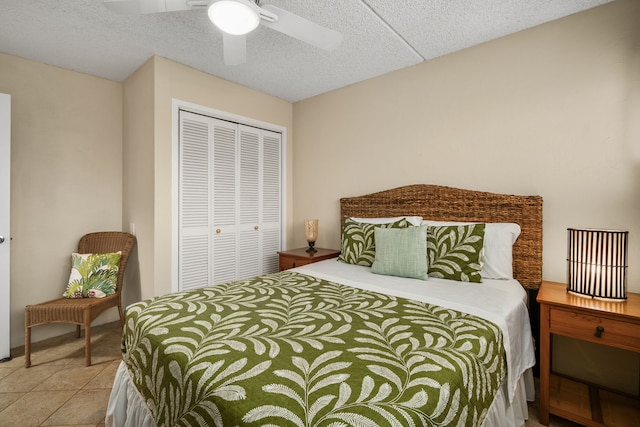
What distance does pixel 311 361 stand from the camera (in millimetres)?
989

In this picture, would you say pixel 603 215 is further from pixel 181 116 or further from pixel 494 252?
pixel 181 116

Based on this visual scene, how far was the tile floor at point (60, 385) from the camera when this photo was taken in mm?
1757

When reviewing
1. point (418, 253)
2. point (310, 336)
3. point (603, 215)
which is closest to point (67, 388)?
point (310, 336)

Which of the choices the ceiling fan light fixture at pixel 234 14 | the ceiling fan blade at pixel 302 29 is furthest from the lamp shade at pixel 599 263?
the ceiling fan light fixture at pixel 234 14

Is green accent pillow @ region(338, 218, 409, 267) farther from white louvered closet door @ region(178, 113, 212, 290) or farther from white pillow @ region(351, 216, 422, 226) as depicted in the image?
white louvered closet door @ region(178, 113, 212, 290)

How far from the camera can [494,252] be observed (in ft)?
6.78

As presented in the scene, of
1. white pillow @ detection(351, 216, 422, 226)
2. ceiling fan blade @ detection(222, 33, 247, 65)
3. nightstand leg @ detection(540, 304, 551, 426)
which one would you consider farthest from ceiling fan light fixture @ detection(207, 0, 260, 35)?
nightstand leg @ detection(540, 304, 551, 426)

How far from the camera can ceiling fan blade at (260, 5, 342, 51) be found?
161 centimetres

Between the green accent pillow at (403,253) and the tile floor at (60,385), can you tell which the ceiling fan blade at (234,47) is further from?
the tile floor at (60,385)

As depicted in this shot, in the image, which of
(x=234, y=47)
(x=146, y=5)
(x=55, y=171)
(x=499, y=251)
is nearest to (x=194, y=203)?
(x=55, y=171)

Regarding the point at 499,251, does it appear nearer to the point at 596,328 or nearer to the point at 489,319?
the point at 596,328

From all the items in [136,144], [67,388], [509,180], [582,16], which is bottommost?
[67,388]

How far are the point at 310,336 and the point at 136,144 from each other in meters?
2.68

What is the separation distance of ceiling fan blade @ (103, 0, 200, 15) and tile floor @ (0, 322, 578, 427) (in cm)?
223
